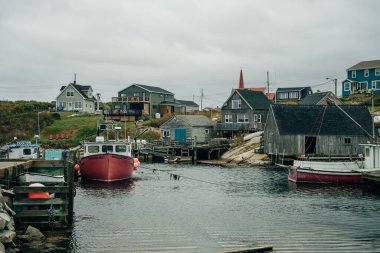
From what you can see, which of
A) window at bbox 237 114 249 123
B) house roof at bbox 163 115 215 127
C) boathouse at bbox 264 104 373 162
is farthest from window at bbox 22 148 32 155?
window at bbox 237 114 249 123

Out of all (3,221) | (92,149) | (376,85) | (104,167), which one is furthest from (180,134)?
(3,221)

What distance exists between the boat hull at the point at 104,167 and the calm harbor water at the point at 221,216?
4.07 feet

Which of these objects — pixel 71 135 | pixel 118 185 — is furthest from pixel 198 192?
pixel 71 135

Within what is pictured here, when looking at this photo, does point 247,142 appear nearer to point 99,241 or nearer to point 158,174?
point 158,174

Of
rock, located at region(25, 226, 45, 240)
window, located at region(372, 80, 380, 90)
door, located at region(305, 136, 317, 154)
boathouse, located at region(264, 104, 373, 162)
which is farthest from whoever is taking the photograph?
window, located at region(372, 80, 380, 90)

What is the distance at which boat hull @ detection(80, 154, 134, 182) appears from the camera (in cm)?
4541

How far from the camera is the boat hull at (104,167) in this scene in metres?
45.4

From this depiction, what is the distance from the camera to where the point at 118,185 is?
145 ft

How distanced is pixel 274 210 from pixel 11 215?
16582 mm

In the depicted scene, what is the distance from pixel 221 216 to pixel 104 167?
1951 cm

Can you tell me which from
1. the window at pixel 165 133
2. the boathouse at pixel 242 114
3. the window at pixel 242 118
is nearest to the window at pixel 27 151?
the window at pixel 165 133

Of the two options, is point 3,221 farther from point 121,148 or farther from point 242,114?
point 242,114

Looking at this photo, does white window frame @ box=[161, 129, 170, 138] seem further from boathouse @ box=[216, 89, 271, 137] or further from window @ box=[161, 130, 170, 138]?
boathouse @ box=[216, 89, 271, 137]

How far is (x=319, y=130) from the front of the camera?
59.5 meters
